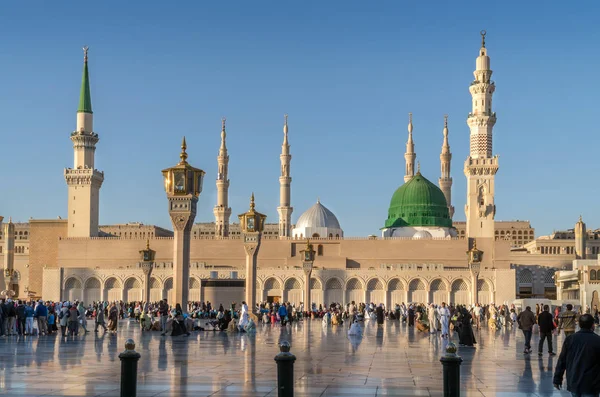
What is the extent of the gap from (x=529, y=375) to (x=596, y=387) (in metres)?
5.68

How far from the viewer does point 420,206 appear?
73125 millimetres

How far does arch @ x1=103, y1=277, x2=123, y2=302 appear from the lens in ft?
208

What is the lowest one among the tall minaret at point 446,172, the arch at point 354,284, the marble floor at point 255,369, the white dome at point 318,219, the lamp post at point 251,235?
the marble floor at point 255,369

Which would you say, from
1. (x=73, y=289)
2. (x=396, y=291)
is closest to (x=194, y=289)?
(x=73, y=289)

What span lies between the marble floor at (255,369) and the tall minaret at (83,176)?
51.2 m

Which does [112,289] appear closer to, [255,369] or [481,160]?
[481,160]

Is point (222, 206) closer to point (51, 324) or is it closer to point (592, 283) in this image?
point (592, 283)

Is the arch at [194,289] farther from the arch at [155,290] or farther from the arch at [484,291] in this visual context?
the arch at [484,291]

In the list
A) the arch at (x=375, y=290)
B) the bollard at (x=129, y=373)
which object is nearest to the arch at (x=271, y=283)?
the arch at (x=375, y=290)

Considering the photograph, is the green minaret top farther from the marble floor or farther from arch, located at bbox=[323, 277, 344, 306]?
the marble floor

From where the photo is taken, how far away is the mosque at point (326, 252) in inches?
2459

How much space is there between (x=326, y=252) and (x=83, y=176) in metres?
18.3

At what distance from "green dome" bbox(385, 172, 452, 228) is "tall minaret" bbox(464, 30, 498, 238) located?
23.6 feet

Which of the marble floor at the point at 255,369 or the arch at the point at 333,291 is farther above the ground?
the arch at the point at 333,291
